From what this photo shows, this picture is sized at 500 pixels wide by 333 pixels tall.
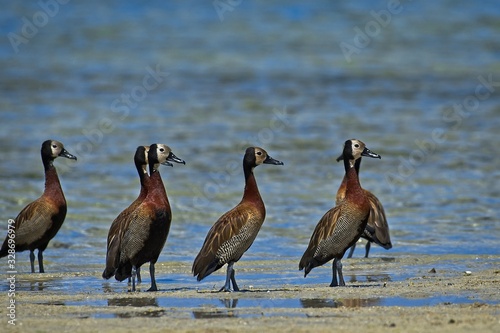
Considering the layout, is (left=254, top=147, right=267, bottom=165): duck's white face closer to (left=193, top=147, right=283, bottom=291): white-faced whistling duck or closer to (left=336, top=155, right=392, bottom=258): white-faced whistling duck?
(left=193, top=147, right=283, bottom=291): white-faced whistling duck

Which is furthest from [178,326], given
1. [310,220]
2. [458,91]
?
[458,91]

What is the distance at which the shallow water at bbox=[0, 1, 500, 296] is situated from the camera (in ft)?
56.3

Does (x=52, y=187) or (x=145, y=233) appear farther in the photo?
(x=52, y=187)

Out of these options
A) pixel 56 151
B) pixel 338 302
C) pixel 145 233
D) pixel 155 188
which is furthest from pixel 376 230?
pixel 56 151

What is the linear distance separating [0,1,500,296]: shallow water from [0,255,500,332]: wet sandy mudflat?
28cm

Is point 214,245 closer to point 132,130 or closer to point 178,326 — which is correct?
point 178,326

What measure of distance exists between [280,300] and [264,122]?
57.0 feet

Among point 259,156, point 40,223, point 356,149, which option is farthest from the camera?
point 40,223

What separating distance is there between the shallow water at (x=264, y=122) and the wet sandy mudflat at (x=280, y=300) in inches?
11.0

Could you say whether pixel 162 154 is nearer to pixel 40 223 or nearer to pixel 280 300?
pixel 40 223

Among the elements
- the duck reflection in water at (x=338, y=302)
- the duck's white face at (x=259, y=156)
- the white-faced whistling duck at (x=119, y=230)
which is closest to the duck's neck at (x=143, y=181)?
the white-faced whistling duck at (x=119, y=230)

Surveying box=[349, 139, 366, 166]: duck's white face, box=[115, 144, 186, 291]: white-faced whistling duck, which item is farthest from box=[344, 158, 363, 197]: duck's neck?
box=[115, 144, 186, 291]: white-faced whistling duck

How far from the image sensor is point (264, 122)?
92.1ft

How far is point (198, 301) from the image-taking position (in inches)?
431
